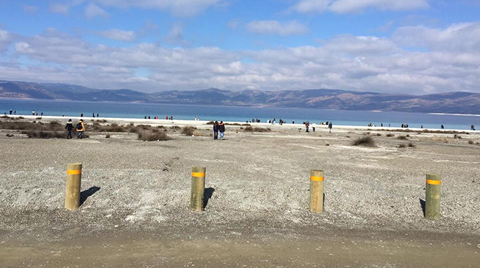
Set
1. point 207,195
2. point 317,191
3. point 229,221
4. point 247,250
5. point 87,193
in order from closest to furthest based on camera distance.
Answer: point 247,250
point 229,221
point 317,191
point 87,193
point 207,195

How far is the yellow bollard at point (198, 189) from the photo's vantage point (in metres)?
7.65

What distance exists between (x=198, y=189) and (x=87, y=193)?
267cm

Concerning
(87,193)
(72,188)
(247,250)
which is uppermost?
(72,188)

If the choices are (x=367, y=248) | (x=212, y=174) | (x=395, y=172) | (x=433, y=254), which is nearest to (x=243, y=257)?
(x=367, y=248)

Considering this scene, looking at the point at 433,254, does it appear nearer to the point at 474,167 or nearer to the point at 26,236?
the point at 26,236

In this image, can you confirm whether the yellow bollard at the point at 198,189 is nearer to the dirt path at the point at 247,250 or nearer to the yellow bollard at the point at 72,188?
the dirt path at the point at 247,250

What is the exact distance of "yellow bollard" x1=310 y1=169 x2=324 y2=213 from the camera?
7781mm

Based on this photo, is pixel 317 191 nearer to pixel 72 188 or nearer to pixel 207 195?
pixel 207 195

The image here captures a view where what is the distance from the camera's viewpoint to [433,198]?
7.58 meters

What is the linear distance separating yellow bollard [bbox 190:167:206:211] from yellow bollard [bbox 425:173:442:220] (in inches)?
177

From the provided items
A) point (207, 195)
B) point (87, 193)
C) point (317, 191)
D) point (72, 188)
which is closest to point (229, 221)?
point (207, 195)

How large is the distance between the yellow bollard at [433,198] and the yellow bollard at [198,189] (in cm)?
449

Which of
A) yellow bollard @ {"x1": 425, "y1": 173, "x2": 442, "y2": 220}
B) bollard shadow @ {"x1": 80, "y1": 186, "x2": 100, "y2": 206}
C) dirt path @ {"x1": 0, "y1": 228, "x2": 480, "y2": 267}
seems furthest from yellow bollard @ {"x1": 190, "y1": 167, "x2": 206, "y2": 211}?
yellow bollard @ {"x1": 425, "y1": 173, "x2": 442, "y2": 220}

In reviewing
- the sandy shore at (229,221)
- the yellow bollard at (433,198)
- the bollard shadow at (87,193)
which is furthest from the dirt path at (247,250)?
the bollard shadow at (87,193)
